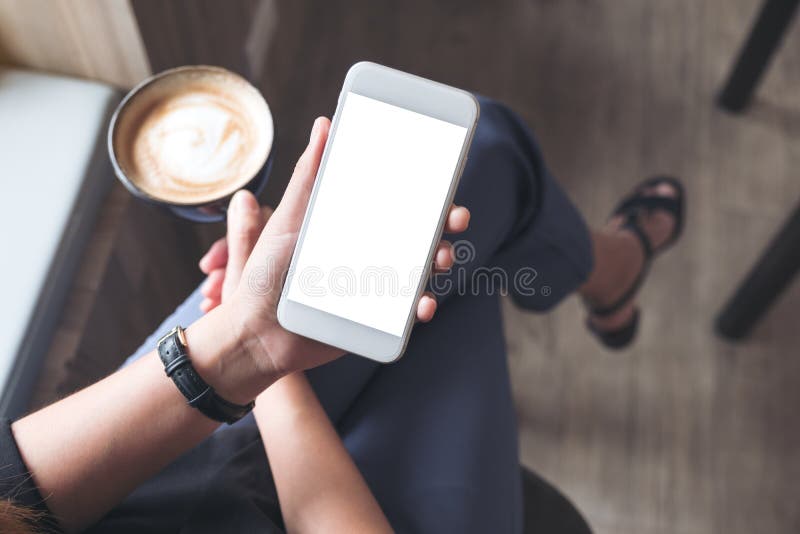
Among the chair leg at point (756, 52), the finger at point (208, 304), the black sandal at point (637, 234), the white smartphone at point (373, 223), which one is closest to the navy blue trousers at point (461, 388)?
the finger at point (208, 304)

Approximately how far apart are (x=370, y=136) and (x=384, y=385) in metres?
0.26

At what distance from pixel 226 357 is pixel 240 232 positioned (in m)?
0.11

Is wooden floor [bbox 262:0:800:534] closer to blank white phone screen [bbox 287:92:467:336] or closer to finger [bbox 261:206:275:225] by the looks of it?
finger [bbox 261:206:275:225]

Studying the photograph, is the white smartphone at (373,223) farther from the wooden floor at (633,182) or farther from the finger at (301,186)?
the wooden floor at (633,182)

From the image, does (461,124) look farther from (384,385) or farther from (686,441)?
(686,441)

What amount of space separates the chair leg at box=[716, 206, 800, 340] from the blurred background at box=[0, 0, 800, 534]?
0.13 ft

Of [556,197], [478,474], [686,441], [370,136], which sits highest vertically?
[370,136]

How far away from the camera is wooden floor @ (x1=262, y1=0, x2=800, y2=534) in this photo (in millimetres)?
1132

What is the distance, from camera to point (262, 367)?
61cm

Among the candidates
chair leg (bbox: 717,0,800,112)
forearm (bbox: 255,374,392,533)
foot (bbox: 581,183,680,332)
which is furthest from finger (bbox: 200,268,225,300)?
chair leg (bbox: 717,0,800,112)

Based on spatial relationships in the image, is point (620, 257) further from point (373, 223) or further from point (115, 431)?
point (115, 431)

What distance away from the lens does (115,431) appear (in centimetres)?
60

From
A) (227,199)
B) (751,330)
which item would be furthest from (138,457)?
(751,330)

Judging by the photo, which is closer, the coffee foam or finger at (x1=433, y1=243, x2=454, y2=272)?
finger at (x1=433, y1=243, x2=454, y2=272)
